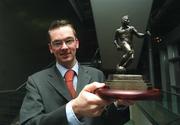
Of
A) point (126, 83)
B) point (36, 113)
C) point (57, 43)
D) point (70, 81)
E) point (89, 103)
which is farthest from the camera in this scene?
point (70, 81)

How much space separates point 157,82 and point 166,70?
2.48 ft

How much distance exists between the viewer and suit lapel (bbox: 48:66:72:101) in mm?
2027

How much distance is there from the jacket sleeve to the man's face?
26 centimetres

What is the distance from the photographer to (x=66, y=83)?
6.93 ft

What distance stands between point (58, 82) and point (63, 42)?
0.88ft

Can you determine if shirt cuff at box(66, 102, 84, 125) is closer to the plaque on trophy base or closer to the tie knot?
the plaque on trophy base

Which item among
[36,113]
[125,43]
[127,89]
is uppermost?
[125,43]

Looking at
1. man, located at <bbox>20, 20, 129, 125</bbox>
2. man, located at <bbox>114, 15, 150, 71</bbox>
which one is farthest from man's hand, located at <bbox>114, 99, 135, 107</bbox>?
man, located at <bbox>114, 15, 150, 71</bbox>

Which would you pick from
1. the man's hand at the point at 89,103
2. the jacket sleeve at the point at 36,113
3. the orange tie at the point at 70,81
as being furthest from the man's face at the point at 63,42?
the man's hand at the point at 89,103

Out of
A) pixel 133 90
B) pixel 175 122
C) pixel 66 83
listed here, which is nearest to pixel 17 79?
pixel 175 122

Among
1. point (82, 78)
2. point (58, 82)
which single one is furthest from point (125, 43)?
point (58, 82)

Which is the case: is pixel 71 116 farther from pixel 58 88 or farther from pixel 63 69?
pixel 63 69

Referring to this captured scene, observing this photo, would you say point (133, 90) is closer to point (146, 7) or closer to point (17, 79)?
point (17, 79)

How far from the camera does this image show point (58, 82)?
2.10m
